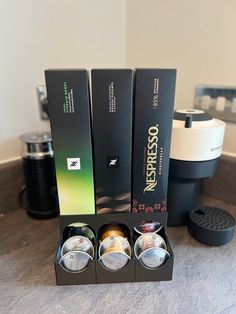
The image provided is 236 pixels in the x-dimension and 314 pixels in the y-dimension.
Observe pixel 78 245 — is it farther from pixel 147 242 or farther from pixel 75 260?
pixel 147 242

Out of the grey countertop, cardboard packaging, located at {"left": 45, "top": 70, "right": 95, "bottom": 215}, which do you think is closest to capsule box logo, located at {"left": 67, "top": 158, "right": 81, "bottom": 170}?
cardboard packaging, located at {"left": 45, "top": 70, "right": 95, "bottom": 215}

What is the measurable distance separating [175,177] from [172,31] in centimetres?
46

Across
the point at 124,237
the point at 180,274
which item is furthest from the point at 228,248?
the point at 124,237

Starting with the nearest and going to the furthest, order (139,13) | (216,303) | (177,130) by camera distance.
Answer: (216,303) < (177,130) < (139,13)

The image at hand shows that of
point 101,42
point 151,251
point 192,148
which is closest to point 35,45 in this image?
point 101,42

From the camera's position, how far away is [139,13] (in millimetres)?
847

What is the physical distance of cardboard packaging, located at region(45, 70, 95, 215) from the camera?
0.43 meters

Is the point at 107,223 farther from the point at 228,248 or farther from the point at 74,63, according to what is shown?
the point at 74,63

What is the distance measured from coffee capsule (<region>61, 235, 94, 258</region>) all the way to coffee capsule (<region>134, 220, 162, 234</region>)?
102 mm

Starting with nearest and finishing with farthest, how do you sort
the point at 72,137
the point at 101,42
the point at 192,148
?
the point at 72,137, the point at 192,148, the point at 101,42

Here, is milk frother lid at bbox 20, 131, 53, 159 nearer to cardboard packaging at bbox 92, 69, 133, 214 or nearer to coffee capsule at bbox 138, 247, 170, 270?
cardboard packaging at bbox 92, 69, 133, 214

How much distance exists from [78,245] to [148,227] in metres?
0.14

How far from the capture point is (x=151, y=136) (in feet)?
1.57

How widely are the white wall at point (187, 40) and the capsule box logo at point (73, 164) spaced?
0.48 metres
